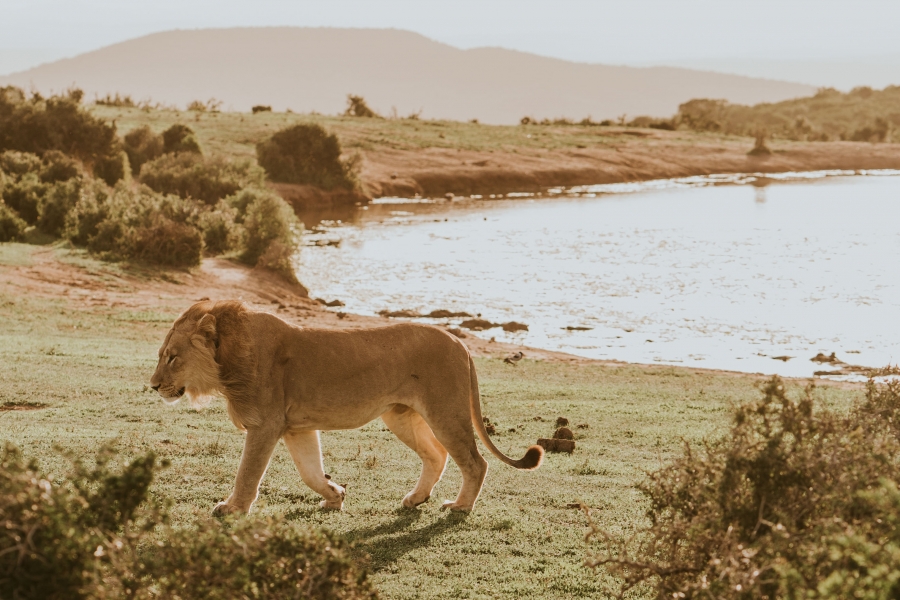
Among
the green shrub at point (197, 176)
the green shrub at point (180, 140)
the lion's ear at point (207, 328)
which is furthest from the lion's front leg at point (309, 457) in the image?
the green shrub at point (180, 140)

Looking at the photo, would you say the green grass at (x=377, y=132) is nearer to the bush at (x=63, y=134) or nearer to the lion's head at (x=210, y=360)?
the bush at (x=63, y=134)

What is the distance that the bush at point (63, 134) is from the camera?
137 ft

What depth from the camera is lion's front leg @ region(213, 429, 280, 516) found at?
717 cm

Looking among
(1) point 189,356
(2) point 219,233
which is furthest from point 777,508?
A: (2) point 219,233

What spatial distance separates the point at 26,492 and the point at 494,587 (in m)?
3.69

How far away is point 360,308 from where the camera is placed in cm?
2605

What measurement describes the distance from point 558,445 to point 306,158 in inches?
1557

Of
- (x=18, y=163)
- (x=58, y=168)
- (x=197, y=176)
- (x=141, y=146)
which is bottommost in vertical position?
(x=197, y=176)

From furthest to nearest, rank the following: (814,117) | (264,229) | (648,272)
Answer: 1. (814,117)
2. (648,272)
3. (264,229)

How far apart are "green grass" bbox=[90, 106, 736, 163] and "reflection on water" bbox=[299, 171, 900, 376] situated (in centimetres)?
1029

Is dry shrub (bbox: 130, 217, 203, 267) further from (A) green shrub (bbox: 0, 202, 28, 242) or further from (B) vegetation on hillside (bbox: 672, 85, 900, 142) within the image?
(B) vegetation on hillside (bbox: 672, 85, 900, 142)

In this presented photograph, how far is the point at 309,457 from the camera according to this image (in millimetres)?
7758

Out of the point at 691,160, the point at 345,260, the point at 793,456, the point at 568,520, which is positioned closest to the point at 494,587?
the point at 568,520

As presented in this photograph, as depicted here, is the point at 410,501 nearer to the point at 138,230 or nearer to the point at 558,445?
the point at 558,445
